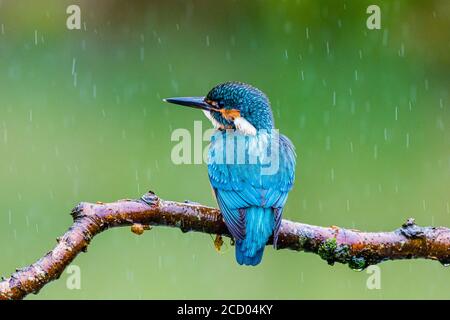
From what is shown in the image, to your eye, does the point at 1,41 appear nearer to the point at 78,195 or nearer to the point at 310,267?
the point at 78,195

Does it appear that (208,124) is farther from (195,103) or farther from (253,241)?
(253,241)

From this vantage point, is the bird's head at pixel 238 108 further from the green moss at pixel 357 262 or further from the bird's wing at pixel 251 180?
the green moss at pixel 357 262

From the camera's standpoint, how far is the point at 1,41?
8.11m

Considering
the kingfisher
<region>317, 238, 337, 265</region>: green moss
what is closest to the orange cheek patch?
the kingfisher

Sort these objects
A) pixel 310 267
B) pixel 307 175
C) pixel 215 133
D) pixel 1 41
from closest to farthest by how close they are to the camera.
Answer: pixel 215 133, pixel 310 267, pixel 307 175, pixel 1 41

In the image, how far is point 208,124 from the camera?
23.6 ft

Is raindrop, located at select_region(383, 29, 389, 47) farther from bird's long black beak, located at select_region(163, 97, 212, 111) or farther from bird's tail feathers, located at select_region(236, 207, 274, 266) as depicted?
bird's tail feathers, located at select_region(236, 207, 274, 266)

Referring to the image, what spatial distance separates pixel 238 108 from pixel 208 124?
107 inches

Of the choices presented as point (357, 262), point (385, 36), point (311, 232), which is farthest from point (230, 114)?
point (385, 36)

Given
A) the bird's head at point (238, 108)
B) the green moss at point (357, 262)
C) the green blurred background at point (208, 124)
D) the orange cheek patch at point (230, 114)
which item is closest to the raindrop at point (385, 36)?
the green blurred background at point (208, 124)

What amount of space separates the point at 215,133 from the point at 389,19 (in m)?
3.65

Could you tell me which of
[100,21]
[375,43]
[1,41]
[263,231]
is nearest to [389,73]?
[375,43]

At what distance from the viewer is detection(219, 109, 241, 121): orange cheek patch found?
14.7 ft

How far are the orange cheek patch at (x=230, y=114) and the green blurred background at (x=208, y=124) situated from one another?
1623 millimetres
